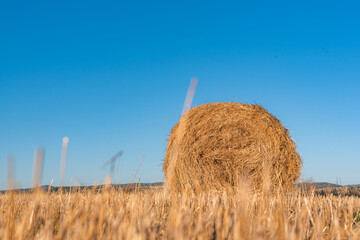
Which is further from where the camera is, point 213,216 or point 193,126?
point 193,126

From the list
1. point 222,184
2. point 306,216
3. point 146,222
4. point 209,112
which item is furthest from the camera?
point 209,112

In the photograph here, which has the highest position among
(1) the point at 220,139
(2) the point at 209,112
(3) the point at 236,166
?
(2) the point at 209,112

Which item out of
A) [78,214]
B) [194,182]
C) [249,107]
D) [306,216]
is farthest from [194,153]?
[78,214]

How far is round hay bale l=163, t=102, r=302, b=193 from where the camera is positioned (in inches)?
268

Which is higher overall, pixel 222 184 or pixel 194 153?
pixel 194 153

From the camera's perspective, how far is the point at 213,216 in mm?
2299

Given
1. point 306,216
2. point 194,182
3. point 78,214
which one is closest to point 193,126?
point 194,182

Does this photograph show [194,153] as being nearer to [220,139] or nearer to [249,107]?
[220,139]

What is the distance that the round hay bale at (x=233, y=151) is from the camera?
22.3 feet

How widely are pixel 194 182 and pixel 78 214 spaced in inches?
196

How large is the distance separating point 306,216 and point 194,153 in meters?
4.44

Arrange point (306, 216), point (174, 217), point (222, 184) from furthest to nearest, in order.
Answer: point (222, 184)
point (306, 216)
point (174, 217)

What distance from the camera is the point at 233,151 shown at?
7.00m

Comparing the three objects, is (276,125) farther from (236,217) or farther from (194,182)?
(236,217)
